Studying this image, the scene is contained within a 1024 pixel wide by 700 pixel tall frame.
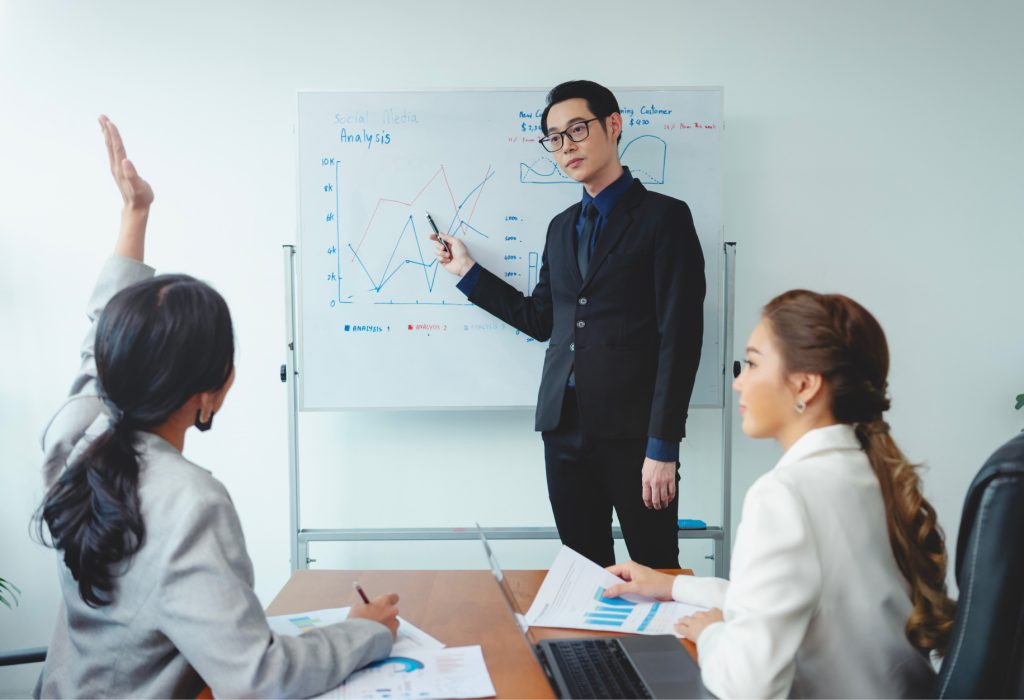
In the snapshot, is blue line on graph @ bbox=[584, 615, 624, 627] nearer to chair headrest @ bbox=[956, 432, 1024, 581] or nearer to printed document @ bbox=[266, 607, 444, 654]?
printed document @ bbox=[266, 607, 444, 654]

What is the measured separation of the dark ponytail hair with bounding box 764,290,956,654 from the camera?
103 cm

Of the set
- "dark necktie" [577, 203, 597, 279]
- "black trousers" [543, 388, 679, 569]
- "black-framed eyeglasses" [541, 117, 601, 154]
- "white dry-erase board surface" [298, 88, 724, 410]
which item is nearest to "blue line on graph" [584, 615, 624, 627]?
"black trousers" [543, 388, 679, 569]

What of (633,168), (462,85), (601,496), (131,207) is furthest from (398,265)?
(131,207)

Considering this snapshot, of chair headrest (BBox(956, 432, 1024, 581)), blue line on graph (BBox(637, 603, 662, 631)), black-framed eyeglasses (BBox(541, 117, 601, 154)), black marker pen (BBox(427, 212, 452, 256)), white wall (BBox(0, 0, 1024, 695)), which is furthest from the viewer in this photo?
white wall (BBox(0, 0, 1024, 695))

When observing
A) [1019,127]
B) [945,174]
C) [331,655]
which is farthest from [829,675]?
[1019,127]

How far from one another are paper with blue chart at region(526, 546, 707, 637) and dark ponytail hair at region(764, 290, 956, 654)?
352 millimetres

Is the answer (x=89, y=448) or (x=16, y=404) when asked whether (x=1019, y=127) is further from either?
(x=16, y=404)

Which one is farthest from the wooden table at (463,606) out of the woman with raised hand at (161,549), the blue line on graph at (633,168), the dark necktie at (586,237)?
the blue line on graph at (633,168)

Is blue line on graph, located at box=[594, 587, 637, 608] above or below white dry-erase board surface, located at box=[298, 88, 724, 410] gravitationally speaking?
below

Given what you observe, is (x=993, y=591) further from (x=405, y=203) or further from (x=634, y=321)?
(x=405, y=203)

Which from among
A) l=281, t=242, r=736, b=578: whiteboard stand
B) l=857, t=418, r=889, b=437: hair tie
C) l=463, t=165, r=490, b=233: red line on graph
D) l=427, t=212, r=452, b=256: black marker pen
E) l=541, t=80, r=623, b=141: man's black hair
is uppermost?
l=541, t=80, r=623, b=141: man's black hair

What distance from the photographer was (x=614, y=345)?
6.66 feet

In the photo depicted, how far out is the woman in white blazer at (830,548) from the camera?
96 cm

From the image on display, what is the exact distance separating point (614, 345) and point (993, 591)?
1.24m
